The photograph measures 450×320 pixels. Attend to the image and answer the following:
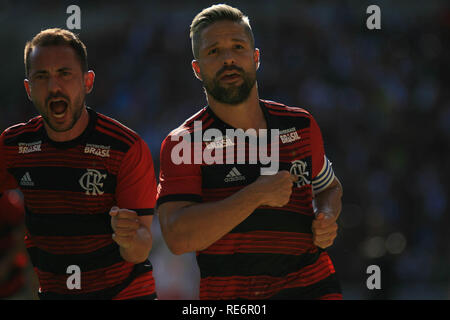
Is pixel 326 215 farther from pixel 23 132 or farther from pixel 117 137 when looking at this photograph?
pixel 23 132

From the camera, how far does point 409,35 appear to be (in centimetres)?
1309

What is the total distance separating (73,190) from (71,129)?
37cm

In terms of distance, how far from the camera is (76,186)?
12.8 ft

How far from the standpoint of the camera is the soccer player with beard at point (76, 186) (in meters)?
3.83

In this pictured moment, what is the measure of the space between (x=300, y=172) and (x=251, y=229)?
1.50 ft

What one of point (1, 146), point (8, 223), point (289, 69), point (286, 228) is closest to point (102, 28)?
point (289, 69)

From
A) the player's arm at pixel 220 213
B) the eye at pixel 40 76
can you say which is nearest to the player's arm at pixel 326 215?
the player's arm at pixel 220 213

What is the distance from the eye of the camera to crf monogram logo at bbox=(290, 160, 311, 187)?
377cm

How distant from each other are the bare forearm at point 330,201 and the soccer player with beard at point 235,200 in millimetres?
29

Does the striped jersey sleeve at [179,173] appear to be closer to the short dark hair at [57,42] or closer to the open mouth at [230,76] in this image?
the open mouth at [230,76]

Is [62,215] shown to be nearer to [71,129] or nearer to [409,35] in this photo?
[71,129]

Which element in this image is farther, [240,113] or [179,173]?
[240,113]

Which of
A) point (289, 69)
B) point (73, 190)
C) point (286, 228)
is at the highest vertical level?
point (289, 69)

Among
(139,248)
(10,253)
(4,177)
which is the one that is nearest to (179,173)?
(139,248)
